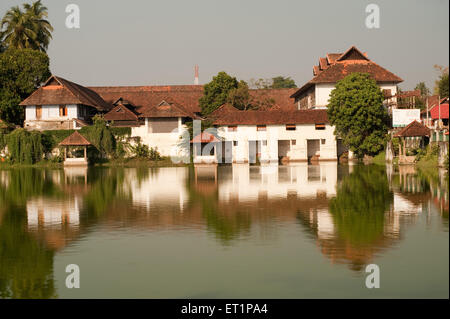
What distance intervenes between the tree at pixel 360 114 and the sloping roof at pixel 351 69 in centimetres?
728

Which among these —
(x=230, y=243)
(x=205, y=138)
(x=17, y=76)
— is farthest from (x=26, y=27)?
(x=230, y=243)

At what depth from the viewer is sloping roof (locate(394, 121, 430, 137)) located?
3856 cm

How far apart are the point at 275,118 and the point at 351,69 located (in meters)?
9.43

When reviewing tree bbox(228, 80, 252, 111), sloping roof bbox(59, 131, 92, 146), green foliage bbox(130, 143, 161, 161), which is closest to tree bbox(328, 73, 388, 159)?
tree bbox(228, 80, 252, 111)

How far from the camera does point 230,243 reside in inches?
515

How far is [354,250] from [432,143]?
2674 cm

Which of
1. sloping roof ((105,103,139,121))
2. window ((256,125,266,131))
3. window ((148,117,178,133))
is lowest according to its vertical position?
window ((256,125,266,131))

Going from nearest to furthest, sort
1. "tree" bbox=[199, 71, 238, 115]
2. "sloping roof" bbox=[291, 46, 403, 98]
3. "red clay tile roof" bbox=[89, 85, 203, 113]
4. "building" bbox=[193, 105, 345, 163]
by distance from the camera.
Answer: "building" bbox=[193, 105, 345, 163]
"sloping roof" bbox=[291, 46, 403, 98]
"tree" bbox=[199, 71, 238, 115]
"red clay tile roof" bbox=[89, 85, 203, 113]

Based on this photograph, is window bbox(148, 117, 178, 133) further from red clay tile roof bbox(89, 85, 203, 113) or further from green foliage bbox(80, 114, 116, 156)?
red clay tile roof bbox(89, 85, 203, 113)

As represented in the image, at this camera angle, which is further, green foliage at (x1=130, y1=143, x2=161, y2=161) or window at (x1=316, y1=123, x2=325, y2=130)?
green foliage at (x1=130, y1=143, x2=161, y2=161)

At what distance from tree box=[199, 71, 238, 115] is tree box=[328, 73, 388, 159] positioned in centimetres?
1587

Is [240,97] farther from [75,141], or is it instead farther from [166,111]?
[75,141]

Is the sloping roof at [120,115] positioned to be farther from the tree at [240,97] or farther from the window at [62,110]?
the tree at [240,97]
